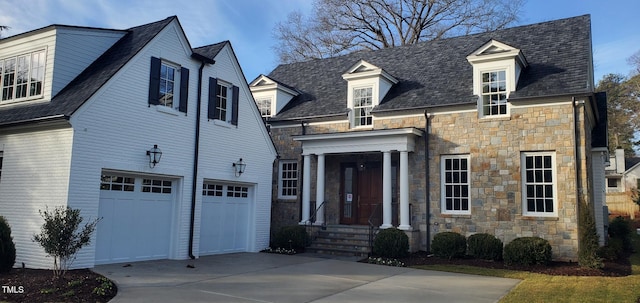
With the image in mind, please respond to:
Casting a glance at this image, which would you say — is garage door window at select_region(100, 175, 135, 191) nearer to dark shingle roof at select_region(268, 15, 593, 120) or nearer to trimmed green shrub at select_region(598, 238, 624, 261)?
dark shingle roof at select_region(268, 15, 593, 120)

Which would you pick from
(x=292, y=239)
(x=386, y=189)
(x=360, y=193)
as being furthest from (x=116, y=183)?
(x=360, y=193)

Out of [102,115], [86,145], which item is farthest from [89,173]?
[102,115]

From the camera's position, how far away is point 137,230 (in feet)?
38.3

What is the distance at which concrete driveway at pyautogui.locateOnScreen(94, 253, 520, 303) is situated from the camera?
26.5 feet

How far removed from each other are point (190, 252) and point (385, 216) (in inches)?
241

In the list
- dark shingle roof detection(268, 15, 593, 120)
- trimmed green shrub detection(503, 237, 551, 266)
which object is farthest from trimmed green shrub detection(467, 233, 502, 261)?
dark shingle roof detection(268, 15, 593, 120)

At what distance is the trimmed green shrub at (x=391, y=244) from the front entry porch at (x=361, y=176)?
82 centimetres

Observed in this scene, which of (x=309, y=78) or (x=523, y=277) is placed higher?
(x=309, y=78)

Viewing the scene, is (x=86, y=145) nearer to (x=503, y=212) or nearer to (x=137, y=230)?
(x=137, y=230)

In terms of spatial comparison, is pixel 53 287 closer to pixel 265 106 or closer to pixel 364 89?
pixel 364 89

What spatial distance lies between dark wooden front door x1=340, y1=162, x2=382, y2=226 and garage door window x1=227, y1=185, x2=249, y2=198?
154 inches

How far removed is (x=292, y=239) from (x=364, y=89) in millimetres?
5981

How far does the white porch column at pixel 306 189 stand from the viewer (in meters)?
16.8

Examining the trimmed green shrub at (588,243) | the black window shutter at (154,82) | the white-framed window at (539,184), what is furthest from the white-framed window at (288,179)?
the trimmed green shrub at (588,243)
